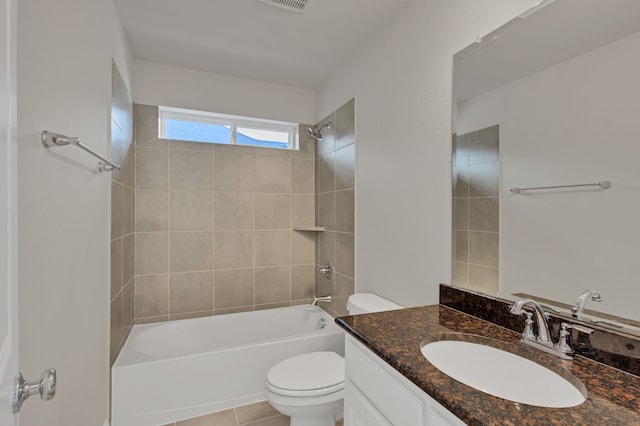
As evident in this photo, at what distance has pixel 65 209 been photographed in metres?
1.12

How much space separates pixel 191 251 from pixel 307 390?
1.65m

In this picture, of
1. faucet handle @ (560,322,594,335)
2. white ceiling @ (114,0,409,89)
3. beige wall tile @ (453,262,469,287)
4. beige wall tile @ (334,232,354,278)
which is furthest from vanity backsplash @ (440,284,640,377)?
white ceiling @ (114,0,409,89)

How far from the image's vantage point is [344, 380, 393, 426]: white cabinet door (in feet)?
3.10

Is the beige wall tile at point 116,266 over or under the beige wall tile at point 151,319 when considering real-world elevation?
over

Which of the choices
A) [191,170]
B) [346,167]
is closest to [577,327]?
[346,167]

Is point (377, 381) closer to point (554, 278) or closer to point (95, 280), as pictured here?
point (554, 278)

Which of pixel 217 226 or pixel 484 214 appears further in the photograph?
pixel 217 226

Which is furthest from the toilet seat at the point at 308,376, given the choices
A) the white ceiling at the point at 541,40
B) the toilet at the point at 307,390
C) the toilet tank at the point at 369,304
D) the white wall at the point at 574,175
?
the white ceiling at the point at 541,40

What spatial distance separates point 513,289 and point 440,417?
638mm

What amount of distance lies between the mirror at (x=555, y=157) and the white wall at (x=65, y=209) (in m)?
1.58

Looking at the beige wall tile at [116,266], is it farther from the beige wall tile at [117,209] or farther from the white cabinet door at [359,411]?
the white cabinet door at [359,411]

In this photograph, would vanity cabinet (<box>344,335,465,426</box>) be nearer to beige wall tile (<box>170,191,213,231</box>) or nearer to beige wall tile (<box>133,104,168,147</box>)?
beige wall tile (<box>170,191,213,231</box>)

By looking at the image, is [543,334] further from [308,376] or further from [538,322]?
[308,376]

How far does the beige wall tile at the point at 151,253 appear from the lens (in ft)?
8.14
